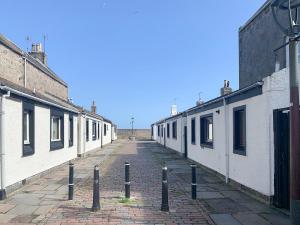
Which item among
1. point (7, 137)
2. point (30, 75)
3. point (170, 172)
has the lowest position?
point (170, 172)

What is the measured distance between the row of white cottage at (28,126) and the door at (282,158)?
676 centimetres

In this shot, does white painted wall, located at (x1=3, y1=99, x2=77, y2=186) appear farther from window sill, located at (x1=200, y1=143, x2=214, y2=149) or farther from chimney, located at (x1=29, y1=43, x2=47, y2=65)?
chimney, located at (x1=29, y1=43, x2=47, y2=65)

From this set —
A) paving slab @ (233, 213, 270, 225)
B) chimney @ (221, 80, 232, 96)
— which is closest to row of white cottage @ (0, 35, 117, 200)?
paving slab @ (233, 213, 270, 225)

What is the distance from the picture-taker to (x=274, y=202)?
9.91m

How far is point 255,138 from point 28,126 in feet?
25.3

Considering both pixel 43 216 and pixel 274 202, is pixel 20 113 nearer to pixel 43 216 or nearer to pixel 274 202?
pixel 43 216

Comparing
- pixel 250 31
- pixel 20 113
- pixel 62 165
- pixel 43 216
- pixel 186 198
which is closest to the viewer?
pixel 43 216

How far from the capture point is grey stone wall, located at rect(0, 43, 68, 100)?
16.7 metres

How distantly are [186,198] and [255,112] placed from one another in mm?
2900

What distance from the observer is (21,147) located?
13422 millimetres

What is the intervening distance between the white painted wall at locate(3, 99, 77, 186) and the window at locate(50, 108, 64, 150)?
1.24 feet

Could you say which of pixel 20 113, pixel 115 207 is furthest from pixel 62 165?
pixel 115 207

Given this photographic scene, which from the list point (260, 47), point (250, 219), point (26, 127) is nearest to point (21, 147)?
point (26, 127)

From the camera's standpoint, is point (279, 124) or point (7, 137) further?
point (7, 137)
